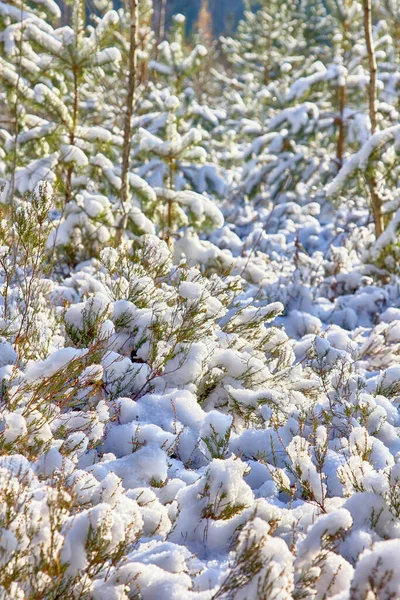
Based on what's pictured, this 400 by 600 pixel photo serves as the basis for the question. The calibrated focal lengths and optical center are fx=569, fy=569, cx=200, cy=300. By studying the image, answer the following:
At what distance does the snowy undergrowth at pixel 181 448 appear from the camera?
1.65 metres

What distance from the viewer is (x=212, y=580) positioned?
184 cm

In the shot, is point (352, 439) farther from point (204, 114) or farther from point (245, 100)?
point (245, 100)

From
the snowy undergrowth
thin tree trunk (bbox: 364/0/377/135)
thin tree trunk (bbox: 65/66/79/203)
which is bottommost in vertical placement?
the snowy undergrowth

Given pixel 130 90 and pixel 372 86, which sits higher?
pixel 372 86

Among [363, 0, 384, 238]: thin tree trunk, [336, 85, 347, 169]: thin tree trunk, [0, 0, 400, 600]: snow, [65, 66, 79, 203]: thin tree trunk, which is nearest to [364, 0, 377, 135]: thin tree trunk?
[363, 0, 384, 238]: thin tree trunk

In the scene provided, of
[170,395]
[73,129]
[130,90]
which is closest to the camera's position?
[170,395]

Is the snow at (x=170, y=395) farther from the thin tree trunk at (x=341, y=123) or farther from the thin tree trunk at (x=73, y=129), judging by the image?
the thin tree trunk at (x=341, y=123)

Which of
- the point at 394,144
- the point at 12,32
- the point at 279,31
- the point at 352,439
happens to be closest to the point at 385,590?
the point at 352,439

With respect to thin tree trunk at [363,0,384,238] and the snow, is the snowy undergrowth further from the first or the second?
thin tree trunk at [363,0,384,238]

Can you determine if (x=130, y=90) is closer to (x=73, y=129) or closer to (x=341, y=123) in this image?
(x=73, y=129)

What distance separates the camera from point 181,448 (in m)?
2.81

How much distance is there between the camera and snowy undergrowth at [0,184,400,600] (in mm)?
1646

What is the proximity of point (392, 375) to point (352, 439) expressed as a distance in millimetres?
1136

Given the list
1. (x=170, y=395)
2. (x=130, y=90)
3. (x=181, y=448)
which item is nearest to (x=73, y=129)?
(x=130, y=90)
